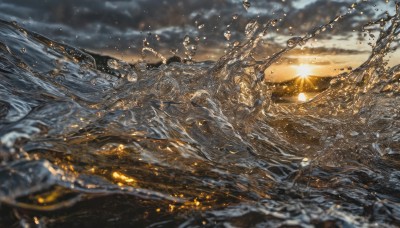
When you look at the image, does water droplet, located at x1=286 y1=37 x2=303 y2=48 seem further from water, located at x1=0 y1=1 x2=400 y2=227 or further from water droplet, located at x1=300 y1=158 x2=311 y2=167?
water droplet, located at x1=300 y1=158 x2=311 y2=167

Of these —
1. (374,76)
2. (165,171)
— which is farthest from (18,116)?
→ (374,76)

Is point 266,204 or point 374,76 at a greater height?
point 374,76

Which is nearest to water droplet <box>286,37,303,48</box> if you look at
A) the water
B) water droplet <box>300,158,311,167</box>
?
the water

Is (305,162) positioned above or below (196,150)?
above

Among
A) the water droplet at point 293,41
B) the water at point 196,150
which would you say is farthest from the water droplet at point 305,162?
the water droplet at point 293,41

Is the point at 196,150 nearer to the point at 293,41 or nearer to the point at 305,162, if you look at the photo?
the point at 305,162

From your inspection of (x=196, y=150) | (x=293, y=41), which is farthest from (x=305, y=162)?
(x=293, y=41)

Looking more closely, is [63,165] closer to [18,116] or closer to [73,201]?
[73,201]

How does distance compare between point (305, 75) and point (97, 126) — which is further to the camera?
point (305, 75)
